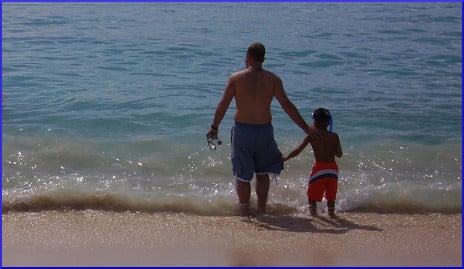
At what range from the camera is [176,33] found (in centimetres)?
1659

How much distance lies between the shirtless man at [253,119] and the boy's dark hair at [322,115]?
0.09m

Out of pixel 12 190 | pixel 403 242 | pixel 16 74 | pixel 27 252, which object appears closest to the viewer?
pixel 27 252

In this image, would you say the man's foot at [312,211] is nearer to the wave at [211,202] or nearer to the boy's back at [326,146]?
the wave at [211,202]

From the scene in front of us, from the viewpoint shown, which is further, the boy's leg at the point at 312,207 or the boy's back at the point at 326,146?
the boy's leg at the point at 312,207

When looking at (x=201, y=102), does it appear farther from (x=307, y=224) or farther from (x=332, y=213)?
(x=307, y=224)

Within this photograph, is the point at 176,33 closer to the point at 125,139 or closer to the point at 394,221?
the point at 125,139

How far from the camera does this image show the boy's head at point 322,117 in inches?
223

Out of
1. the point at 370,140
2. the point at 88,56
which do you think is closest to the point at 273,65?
the point at 88,56

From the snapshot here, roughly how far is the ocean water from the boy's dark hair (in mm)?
733

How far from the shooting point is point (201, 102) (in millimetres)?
10102

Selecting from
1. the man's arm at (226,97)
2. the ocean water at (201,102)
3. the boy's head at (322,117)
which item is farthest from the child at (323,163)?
the man's arm at (226,97)

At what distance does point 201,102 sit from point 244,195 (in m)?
4.44

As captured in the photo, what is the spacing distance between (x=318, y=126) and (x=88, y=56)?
29.2 ft

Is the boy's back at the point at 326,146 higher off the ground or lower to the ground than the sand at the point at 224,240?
higher
